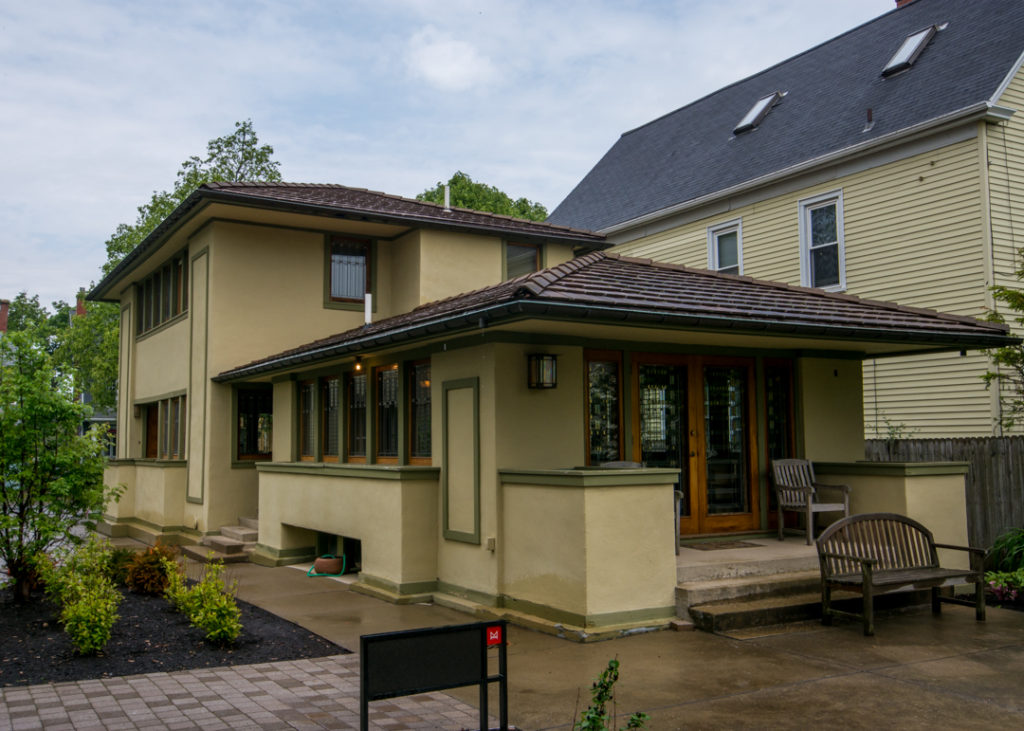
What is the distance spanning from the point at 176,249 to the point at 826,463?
39.4 ft

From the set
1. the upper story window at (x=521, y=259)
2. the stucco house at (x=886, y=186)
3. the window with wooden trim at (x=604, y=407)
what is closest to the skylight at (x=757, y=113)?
the stucco house at (x=886, y=186)

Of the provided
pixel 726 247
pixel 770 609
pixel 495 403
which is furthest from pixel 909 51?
pixel 770 609

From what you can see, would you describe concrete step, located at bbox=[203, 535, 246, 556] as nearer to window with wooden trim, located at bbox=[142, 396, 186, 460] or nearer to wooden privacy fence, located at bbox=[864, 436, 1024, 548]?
window with wooden trim, located at bbox=[142, 396, 186, 460]

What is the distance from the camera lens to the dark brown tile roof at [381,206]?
14000 mm

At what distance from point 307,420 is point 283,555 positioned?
2067 mm

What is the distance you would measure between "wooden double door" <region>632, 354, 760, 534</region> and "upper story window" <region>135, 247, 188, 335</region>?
961 centimetres

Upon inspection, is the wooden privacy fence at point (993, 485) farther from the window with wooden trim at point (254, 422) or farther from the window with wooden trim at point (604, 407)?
the window with wooden trim at point (254, 422)

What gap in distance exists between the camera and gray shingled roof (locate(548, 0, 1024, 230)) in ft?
47.6

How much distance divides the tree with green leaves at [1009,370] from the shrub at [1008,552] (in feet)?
5.86

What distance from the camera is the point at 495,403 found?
28.2 ft

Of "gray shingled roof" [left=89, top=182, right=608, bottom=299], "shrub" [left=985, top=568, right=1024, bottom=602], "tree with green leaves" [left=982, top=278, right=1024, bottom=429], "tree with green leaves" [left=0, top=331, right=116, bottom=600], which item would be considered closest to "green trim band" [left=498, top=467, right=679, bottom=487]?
"shrub" [left=985, top=568, right=1024, bottom=602]

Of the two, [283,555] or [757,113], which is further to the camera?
[757,113]

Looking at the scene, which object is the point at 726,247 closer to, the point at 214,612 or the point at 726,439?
the point at 726,439

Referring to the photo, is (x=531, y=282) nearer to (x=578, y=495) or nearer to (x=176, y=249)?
(x=578, y=495)
